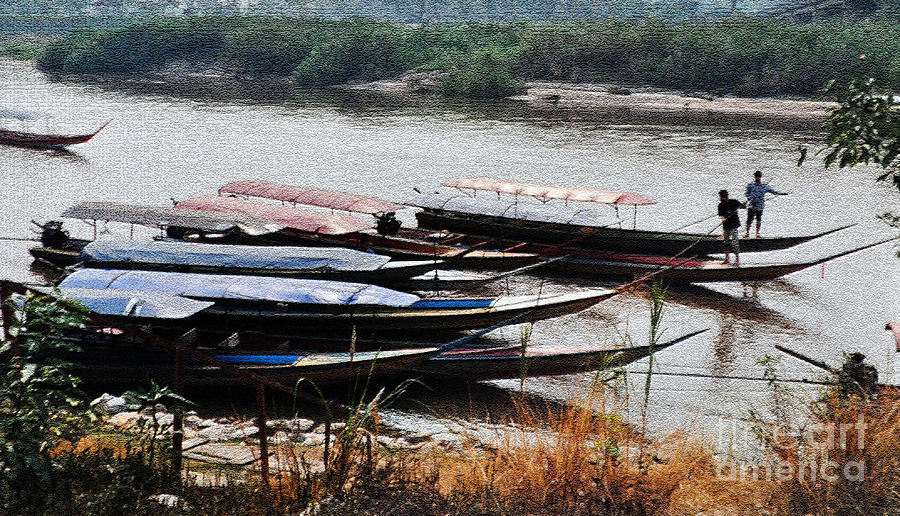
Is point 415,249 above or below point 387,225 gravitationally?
below

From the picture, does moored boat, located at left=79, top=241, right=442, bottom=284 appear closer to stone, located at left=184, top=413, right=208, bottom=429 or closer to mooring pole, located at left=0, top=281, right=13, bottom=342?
stone, located at left=184, top=413, right=208, bottom=429

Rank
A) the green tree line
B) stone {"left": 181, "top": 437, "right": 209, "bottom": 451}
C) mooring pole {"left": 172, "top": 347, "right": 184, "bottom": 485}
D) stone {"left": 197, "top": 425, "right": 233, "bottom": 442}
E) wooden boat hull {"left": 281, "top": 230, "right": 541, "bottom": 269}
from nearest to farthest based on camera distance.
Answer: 1. mooring pole {"left": 172, "top": 347, "right": 184, "bottom": 485}
2. stone {"left": 181, "top": 437, "right": 209, "bottom": 451}
3. stone {"left": 197, "top": 425, "right": 233, "bottom": 442}
4. wooden boat hull {"left": 281, "top": 230, "right": 541, "bottom": 269}
5. the green tree line

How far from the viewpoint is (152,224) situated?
14.7 metres

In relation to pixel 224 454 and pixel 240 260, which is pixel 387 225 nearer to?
pixel 240 260

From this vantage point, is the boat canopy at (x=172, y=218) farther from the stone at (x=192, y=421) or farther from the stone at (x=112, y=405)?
the stone at (x=192, y=421)

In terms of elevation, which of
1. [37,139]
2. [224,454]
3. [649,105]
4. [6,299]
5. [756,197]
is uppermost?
[649,105]

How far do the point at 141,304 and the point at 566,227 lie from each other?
7934 millimetres

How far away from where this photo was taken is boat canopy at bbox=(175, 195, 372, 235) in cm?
1512

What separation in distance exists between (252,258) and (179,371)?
22.2 ft

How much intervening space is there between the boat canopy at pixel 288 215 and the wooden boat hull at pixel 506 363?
445 centimetres

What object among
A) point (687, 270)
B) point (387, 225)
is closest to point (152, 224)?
point (387, 225)

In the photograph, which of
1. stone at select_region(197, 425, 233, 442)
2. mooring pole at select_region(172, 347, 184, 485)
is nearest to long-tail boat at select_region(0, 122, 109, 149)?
stone at select_region(197, 425, 233, 442)

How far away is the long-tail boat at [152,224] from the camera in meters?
14.7

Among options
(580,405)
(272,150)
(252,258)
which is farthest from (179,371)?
(272,150)
